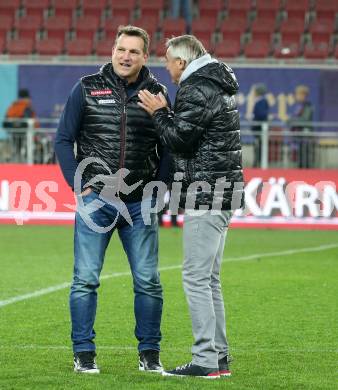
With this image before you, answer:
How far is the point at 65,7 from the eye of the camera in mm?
28344

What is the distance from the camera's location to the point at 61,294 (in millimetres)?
11164

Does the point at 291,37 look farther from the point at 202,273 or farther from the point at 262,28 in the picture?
the point at 202,273

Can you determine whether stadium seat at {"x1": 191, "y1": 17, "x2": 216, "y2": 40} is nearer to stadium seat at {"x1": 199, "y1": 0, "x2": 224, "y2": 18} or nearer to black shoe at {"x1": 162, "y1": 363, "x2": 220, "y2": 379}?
stadium seat at {"x1": 199, "y1": 0, "x2": 224, "y2": 18}

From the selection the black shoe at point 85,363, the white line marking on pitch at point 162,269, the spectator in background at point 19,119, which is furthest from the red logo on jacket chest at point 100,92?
the spectator in background at point 19,119

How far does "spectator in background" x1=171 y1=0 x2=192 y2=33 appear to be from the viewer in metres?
27.5

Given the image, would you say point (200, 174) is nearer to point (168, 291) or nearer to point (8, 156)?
point (168, 291)

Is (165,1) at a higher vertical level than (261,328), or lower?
higher

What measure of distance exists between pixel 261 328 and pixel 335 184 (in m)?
10.9

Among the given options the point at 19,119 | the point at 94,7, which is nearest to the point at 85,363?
the point at 19,119

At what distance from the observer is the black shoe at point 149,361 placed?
7219 mm

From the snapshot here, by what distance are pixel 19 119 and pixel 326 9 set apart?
8.99 meters

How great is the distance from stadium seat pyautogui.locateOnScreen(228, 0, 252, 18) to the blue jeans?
68.2ft

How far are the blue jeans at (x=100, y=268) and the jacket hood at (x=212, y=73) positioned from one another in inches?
36.9

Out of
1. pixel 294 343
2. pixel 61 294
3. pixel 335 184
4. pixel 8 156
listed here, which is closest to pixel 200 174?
pixel 294 343
